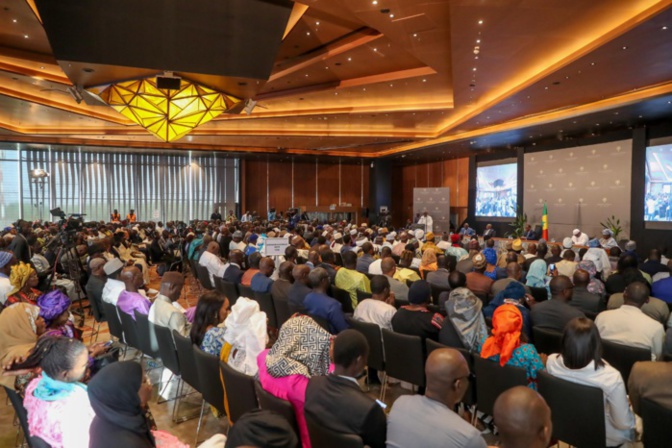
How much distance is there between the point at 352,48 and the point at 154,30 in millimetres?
4042

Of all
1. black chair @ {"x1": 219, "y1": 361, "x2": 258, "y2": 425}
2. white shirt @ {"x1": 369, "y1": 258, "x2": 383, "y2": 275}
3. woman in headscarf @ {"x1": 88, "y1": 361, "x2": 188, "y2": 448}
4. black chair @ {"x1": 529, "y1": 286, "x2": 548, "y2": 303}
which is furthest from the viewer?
white shirt @ {"x1": 369, "y1": 258, "x2": 383, "y2": 275}

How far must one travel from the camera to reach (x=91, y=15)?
279 inches

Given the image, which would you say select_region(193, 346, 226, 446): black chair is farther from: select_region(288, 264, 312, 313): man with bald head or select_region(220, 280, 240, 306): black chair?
select_region(220, 280, 240, 306): black chair

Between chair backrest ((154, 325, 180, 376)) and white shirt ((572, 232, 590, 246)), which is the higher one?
white shirt ((572, 232, 590, 246))

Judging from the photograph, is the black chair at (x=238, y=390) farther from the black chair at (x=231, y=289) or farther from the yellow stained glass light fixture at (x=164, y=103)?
the yellow stained glass light fixture at (x=164, y=103)

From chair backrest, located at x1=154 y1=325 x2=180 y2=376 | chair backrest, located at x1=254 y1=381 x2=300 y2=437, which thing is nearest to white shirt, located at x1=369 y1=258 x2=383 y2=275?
chair backrest, located at x1=154 y1=325 x2=180 y2=376

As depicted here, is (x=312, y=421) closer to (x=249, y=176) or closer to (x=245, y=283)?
(x=245, y=283)

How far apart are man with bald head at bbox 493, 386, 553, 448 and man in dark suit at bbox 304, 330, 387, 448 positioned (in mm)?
667

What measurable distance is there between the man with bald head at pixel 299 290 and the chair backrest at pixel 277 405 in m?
2.24

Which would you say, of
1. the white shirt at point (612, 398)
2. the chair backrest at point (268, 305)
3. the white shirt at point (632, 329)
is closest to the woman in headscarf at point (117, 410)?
the white shirt at point (612, 398)

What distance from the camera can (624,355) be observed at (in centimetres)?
349

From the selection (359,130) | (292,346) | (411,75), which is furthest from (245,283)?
(359,130)

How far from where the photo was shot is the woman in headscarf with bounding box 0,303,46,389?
3.42 metres

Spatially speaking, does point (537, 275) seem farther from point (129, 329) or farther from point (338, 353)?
point (129, 329)
